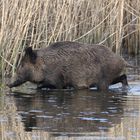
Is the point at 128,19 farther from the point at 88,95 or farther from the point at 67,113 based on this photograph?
the point at 67,113

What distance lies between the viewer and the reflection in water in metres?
6.89

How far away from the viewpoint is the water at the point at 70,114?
21.0 ft

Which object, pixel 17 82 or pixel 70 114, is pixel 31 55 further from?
pixel 70 114

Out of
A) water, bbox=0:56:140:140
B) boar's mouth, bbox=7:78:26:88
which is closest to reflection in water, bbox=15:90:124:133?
water, bbox=0:56:140:140

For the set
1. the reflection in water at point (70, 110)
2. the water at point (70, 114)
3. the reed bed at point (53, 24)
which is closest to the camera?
the water at point (70, 114)

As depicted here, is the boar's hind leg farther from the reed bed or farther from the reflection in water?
the reed bed

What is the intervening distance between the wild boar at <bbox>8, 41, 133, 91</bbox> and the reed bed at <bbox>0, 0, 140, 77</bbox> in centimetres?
83

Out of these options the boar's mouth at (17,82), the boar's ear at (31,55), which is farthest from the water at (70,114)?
the boar's ear at (31,55)

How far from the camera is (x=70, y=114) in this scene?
7641 millimetres

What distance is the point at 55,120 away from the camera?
7180 millimetres

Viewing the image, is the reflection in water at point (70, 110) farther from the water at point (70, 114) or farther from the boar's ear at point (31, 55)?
the boar's ear at point (31, 55)

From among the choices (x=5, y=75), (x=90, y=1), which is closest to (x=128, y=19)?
(x=90, y=1)

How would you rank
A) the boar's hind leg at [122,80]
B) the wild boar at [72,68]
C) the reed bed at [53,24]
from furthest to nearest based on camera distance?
the reed bed at [53,24] → the boar's hind leg at [122,80] → the wild boar at [72,68]

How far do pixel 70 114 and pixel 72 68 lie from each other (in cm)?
248
